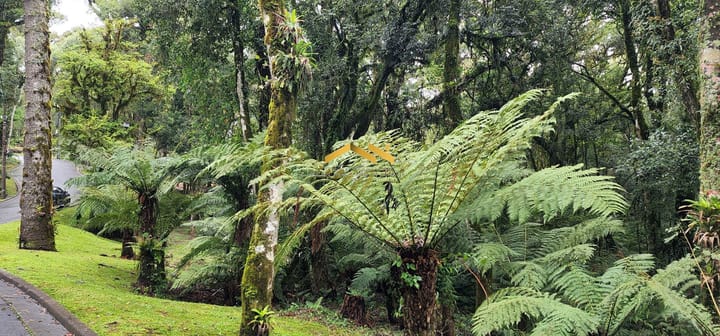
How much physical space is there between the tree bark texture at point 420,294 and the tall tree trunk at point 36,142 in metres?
7.21

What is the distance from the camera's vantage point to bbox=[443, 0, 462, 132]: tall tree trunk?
800cm

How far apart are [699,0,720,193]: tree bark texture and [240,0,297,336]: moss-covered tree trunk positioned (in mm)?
3840

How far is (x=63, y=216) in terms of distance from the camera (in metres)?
13.4

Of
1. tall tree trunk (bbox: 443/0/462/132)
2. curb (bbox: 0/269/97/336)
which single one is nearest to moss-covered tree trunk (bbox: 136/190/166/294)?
curb (bbox: 0/269/97/336)

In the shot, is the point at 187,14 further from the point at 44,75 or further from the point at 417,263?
the point at 417,263

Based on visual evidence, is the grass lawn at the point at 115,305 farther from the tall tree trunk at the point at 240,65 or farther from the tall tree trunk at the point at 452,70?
the tall tree trunk at the point at 452,70

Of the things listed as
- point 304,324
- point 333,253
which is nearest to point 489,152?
point 304,324

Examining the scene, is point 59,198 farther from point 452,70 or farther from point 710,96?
point 710,96

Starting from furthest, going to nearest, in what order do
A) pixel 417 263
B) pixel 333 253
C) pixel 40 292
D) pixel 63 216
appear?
pixel 63 216
pixel 333 253
pixel 40 292
pixel 417 263

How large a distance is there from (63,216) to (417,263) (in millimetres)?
14639

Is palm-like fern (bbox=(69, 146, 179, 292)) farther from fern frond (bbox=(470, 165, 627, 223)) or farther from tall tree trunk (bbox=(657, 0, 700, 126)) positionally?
tall tree trunk (bbox=(657, 0, 700, 126))

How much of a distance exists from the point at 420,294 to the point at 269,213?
4.37ft

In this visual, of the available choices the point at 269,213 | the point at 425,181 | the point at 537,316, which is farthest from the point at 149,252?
the point at 537,316

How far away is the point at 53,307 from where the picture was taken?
399 cm
